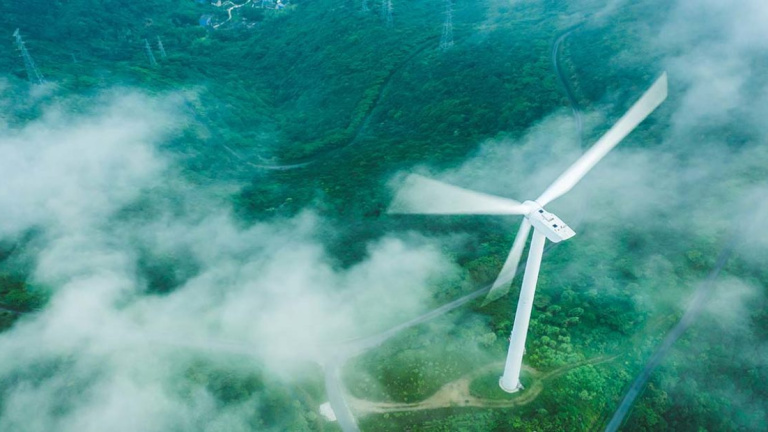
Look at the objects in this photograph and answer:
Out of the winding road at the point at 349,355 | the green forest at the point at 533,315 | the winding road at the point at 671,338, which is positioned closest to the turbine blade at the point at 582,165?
the green forest at the point at 533,315

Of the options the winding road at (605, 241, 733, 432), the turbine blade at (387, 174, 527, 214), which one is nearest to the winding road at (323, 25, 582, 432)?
the turbine blade at (387, 174, 527, 214)

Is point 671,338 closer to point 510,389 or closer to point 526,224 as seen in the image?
point 510,389

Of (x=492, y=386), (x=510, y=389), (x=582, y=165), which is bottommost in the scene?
(x=492, y=386)

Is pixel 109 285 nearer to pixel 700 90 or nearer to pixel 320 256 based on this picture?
pixel 320 256

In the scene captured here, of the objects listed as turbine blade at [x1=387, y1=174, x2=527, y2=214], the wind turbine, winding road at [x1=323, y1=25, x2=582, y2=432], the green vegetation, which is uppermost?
the wind turbine

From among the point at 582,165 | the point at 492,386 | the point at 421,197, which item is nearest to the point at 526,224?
the point at 582,165

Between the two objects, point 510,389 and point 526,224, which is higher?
point 526,224

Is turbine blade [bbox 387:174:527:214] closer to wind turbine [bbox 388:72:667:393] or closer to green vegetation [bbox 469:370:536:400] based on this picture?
wind turbine [bbox 388:72:667:393]

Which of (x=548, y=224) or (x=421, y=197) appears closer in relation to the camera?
(x=548, y=224)

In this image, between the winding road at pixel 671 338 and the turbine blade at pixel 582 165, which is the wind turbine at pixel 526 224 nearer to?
the turbine blade at pixel 582 165
